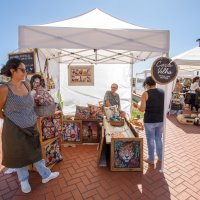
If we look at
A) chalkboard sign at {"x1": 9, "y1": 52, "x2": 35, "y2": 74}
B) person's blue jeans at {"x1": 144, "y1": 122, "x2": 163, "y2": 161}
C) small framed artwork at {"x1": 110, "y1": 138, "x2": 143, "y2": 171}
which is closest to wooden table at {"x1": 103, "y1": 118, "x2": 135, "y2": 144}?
small framed artwork at {"x1": 110, "y1": 138, "x2": 143, "y2": 171}

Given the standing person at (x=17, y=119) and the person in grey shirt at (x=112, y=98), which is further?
the person in grey shirt at (x=112, y=98)

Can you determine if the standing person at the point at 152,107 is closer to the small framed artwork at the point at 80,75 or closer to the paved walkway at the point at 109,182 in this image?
the paved walkway at the point at 109,182

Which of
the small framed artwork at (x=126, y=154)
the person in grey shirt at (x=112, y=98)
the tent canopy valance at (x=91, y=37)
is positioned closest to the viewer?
the tent canopy valance at (x=91, y=37)

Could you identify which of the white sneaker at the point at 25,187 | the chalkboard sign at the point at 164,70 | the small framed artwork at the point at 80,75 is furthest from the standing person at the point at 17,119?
the small framed artwork at the point at 80,75

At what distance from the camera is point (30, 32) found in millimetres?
2693

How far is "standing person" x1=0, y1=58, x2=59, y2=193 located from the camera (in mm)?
2162

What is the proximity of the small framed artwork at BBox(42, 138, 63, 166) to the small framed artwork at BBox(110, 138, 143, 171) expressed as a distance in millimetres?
1077

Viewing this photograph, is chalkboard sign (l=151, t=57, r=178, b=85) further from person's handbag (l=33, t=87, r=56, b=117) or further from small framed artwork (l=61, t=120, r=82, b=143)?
small framed artwork (l=61, t=120, r=82, b=143)

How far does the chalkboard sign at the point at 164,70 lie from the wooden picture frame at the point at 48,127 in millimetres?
1940

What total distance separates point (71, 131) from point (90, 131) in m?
0.47

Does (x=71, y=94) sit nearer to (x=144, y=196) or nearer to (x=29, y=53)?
(x=29, y=53)

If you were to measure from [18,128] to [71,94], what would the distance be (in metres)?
4.28

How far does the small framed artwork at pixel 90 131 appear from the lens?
14.0 feet

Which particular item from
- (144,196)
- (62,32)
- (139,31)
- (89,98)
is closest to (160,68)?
(139,31)
